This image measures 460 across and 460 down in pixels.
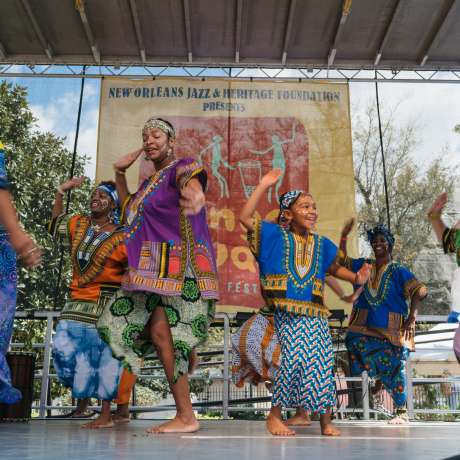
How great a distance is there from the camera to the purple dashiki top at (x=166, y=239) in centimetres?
284

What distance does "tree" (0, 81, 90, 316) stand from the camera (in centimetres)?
1103

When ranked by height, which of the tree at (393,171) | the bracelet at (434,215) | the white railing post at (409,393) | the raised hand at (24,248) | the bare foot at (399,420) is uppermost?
the tree at (393,171)

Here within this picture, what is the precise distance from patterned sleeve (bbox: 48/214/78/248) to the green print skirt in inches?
49.5

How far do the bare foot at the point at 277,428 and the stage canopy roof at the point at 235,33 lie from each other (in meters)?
3.98

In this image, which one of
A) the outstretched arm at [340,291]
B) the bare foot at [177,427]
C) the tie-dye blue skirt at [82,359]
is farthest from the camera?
the tie-dye blue skirt at [82,359]

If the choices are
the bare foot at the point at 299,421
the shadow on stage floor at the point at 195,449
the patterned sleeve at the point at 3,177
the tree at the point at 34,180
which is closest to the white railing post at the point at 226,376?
the bare foot at the point at 299,421

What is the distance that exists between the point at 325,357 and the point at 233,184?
3.52m

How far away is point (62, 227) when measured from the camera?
4082 mm

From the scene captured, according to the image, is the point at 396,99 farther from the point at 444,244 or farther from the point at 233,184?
the point at 444,244

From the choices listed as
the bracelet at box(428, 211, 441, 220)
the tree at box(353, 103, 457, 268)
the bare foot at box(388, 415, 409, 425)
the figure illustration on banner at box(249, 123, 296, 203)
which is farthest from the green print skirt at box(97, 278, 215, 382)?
the tree at box(353, 103, 457, 268)

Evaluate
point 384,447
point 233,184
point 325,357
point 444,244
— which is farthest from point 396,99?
point 384,447

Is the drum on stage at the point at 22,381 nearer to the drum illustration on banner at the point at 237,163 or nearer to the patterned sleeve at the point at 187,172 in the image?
the drum illustration on banner at the point at 237,163

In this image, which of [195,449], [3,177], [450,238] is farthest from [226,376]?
[3,177]

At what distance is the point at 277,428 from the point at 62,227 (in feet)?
6.63
